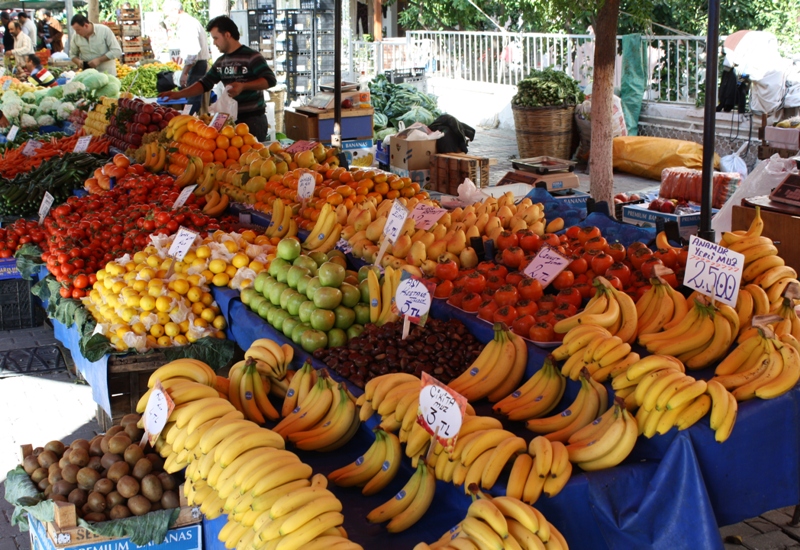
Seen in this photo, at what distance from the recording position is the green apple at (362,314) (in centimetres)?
359

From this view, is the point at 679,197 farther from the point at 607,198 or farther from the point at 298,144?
the point at 298,144

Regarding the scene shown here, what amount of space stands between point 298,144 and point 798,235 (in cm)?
351

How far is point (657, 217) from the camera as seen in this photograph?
5652 mm

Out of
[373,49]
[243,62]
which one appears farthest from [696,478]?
[373,49]

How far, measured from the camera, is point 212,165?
5863mm

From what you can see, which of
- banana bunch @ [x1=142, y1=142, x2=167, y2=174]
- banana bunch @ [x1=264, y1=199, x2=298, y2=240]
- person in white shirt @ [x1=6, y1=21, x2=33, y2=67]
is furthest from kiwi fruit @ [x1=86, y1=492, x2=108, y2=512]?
person in white shirt @ [x1=6, y1=21, x2=33, y2=67]

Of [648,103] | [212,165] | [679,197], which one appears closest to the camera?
[212,165]

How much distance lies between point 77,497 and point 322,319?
124cm

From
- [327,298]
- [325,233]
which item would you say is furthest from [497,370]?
[325,233]

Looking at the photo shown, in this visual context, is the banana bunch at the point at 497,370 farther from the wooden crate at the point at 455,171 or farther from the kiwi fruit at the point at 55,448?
the wooden crate at the point at 455,171

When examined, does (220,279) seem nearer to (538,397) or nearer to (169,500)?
(169,500)

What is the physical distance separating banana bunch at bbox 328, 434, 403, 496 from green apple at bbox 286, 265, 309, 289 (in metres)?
1.40

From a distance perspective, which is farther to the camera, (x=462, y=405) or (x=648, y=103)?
(x=648, y=103)

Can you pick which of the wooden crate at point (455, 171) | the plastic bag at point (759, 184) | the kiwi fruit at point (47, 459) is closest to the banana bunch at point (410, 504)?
the kiwi fruit at point (47, 459)
